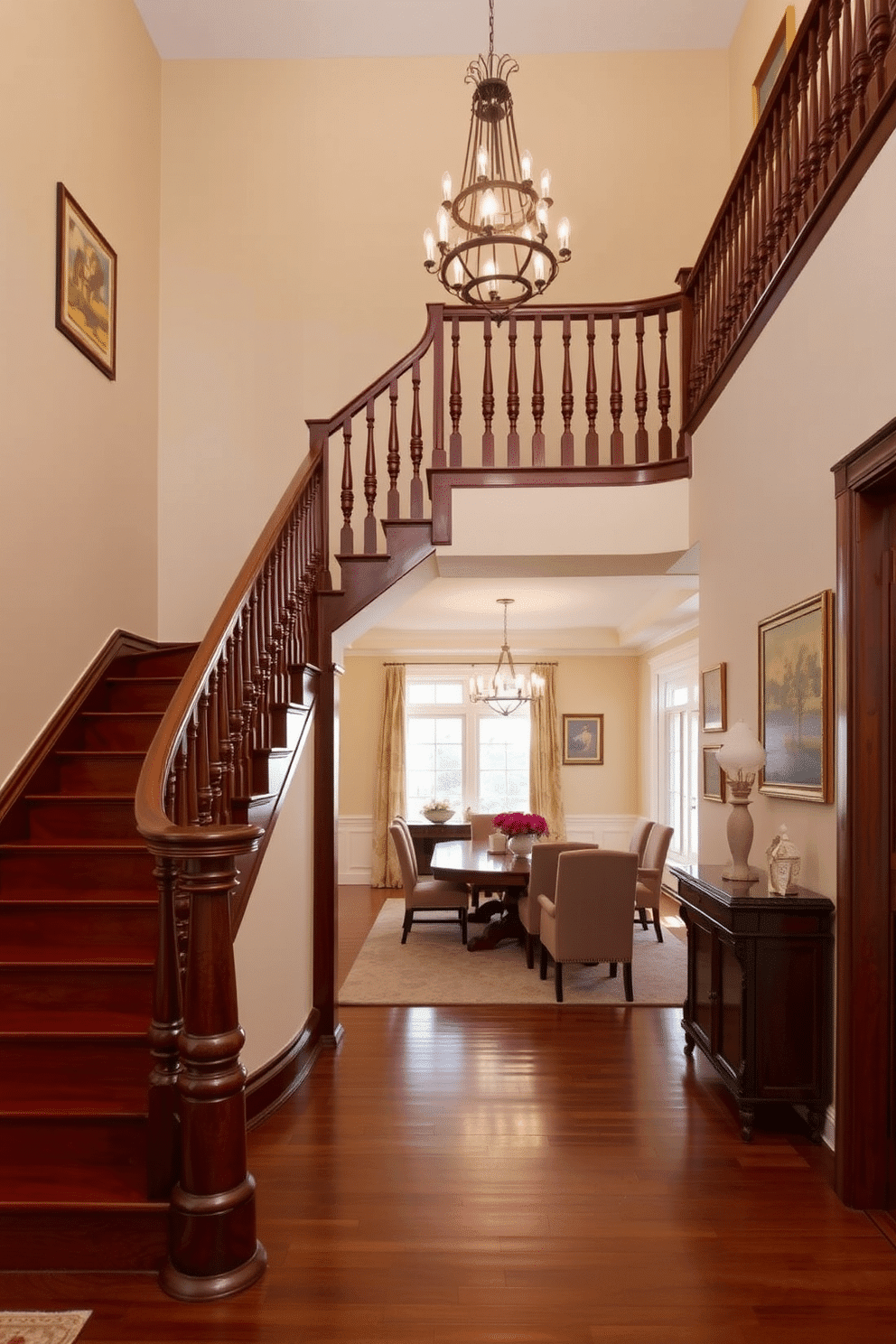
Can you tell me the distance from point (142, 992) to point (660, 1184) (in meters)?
1.92

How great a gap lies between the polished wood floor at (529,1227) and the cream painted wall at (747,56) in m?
6.23

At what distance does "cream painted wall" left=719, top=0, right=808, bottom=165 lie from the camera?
6174 millimetres

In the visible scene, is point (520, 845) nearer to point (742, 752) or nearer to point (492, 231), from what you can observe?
point (742, 752)

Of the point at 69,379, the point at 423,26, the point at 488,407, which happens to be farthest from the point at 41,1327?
the point at 423,26

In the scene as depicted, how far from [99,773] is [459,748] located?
7455 millimetres

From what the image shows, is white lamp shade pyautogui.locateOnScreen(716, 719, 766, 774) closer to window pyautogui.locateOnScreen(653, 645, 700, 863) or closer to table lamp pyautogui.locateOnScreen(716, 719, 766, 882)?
table lamp pyautogui.locateOnScreen(716, 719, 766, 882)

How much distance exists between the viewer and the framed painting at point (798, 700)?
3.24 metres

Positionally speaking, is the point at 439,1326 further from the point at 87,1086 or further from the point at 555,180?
the point at 555,180

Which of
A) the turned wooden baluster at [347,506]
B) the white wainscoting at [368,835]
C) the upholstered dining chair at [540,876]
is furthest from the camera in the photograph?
the white wainscoting at [368,835]

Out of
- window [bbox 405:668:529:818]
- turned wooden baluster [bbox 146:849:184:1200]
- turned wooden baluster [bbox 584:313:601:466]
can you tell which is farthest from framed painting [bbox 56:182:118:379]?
window [bbox 405:668:529:818]

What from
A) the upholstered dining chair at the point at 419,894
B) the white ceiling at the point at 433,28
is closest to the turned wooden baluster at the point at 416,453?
the white ceiling at the point at 433,28

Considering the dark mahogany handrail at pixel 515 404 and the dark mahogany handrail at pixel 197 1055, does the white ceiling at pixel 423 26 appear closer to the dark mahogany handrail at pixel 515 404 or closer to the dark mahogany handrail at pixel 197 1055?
the dark mahogany handrail at pixel 515 404

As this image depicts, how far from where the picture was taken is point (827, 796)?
3.22 meters

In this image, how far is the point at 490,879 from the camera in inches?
274
